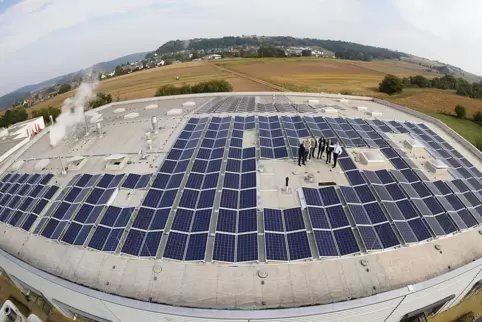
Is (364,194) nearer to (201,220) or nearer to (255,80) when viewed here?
(201,220)

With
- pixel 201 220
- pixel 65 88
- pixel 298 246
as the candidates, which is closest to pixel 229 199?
pixel 201 220

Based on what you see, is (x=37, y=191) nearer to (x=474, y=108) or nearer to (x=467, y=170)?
(x=467, y=170)

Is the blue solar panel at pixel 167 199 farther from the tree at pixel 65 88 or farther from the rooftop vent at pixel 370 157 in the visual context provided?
the tree at pixel 65 88

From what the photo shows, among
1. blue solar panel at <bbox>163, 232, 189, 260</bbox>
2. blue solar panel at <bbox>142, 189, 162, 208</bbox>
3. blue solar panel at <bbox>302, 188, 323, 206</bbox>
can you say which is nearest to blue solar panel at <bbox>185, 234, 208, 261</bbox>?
blue solar panel at <bbox>163, 232, 189, 260</bbox>

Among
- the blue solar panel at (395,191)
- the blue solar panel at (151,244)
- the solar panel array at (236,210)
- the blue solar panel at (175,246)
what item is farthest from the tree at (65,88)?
the blue solar panel at (395,191)

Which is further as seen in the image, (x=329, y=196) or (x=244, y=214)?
(x=329, y=196)

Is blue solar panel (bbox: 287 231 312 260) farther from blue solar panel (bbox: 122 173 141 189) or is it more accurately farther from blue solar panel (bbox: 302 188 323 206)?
blue solar panel (bbox: 122 173 141 189)
